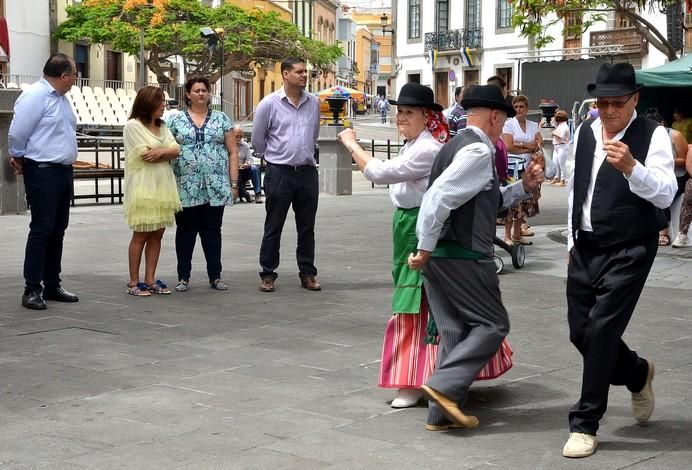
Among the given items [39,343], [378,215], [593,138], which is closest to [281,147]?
[39,343]

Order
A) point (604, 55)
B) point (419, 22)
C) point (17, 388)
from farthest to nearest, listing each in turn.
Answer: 1. point (419, 22)
2. point (604, 55)
3. point (17, 388)

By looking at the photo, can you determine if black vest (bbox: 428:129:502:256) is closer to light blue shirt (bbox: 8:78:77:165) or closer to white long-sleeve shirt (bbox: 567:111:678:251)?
white long-sleeve shirt (bbox: 567:111:678:251)

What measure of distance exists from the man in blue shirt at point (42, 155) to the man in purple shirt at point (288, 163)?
1.54 m

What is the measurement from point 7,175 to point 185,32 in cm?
2870

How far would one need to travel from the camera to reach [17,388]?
19.4ft

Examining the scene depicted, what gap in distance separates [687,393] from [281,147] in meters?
4.26

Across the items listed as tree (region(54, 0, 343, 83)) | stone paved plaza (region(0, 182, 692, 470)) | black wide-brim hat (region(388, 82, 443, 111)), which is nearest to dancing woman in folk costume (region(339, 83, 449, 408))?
black wide-brim hat (region(388, 82, 443, 111))

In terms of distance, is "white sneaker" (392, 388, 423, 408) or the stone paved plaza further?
"white sneaker" (392, 388, 423, 408)

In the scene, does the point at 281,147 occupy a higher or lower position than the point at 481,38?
lower

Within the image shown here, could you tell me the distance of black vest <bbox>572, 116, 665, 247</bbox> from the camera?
4898 mm

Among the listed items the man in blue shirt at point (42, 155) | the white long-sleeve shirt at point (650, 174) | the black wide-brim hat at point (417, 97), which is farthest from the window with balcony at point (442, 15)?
the white long-sleeve shirt at point (650, 174)

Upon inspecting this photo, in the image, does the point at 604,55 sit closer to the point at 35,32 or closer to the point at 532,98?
the point at 532,98

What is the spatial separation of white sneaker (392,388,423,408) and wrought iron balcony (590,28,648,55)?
40311 mm

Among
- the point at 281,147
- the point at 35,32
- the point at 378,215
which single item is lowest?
the point at 378,215
